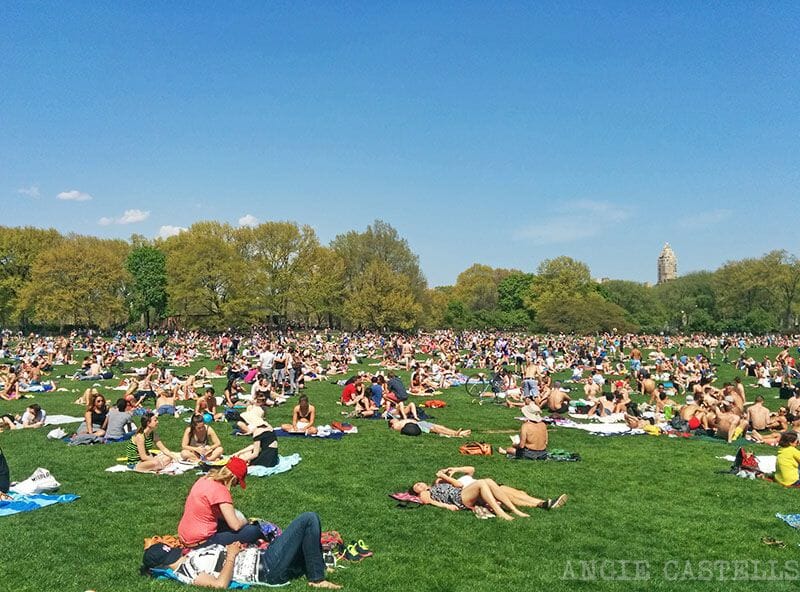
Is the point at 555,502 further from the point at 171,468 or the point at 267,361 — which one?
the point at 267,361

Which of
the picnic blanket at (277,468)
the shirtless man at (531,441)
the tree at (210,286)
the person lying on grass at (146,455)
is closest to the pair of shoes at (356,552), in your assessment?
the picnic blanket at (277,468)

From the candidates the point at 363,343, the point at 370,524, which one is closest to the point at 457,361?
the point at 363,343

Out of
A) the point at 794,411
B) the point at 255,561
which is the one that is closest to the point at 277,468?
the point at 255,561

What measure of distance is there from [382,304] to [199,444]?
5324 centimetres

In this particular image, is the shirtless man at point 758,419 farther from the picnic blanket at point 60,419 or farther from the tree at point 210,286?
the tree at point 210,286

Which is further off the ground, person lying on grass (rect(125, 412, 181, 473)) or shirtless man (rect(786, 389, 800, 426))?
shirtless man (rect(786, 389, 800, 426))

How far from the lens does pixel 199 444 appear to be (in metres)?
11.5

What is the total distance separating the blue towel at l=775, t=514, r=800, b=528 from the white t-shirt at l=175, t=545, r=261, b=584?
651 cm

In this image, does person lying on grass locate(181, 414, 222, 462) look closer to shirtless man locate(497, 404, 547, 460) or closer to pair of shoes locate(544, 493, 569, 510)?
shirtless man locate(497, 404, 547, 460)

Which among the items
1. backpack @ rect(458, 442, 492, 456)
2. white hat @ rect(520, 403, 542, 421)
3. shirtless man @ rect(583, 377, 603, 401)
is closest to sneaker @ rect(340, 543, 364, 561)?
backpack @ rect(458, 442, 492, 456)

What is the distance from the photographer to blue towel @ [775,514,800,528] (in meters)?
7.70

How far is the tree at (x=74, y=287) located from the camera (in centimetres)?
5594

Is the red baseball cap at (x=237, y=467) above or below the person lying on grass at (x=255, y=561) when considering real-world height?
above

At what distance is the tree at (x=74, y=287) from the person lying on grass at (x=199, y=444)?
51239 millimetres
